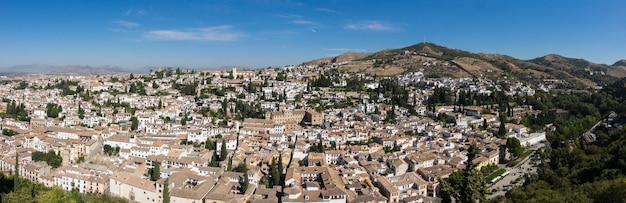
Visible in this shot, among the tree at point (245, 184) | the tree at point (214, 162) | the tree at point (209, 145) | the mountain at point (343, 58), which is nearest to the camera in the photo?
the tree at point (245, 184)

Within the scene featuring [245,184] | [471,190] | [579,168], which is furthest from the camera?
[579,168]

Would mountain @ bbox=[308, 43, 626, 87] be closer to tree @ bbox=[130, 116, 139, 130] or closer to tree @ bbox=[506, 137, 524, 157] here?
tree @ bbox=[506, 137, 524, 157]

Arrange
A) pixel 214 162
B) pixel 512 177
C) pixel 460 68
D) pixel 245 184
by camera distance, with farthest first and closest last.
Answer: pixel 460 68 < pixel 512 177 < pixel 214 162 < pixel 245 184

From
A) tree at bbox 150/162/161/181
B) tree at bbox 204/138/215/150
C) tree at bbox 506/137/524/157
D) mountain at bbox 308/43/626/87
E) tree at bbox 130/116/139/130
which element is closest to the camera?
tree at bbox 150/162/161/181

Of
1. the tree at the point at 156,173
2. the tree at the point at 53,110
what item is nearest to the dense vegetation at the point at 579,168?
the tree at the point at 156,173

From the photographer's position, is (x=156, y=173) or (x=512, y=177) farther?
(x=512, y=177)

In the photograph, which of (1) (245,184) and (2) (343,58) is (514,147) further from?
(2) (343,58)

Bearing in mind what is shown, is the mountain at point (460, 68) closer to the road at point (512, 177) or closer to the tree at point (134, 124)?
the road at point (512, 177)

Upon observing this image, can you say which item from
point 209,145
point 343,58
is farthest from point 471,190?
point 343,58

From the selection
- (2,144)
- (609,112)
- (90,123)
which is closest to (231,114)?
(90,123)

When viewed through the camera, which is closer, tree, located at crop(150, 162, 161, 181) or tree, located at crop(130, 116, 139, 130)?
tree, located at crop(150, 162, 161, 181)

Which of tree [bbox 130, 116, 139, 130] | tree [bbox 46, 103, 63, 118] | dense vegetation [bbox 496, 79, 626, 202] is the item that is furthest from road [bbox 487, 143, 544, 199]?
tree [bbox 46, 103, 63, 118]

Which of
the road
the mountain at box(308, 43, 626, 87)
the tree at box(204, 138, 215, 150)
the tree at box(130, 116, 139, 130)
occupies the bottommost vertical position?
the road
